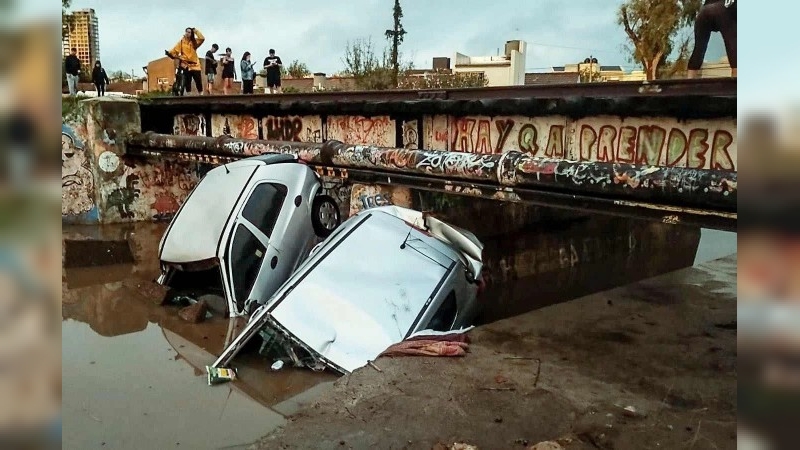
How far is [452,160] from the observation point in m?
8.62

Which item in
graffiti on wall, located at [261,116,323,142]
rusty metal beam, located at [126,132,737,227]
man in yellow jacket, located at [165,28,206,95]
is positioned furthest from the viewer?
man in yellow jacket, located at [165,28,206,95]

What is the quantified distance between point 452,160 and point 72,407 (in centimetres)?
539

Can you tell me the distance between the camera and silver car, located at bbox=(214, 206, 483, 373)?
7.74 metres

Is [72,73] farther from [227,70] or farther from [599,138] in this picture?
[599,138]

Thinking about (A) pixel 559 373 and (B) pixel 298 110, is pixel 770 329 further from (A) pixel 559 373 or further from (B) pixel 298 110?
(B) pixel 298 110

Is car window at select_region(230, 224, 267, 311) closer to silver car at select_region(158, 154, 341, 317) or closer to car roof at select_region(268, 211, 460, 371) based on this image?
silver car at select_region(158, 154, 341, 317)

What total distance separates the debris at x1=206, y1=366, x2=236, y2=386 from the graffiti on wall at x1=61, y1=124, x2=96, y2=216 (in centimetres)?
1078

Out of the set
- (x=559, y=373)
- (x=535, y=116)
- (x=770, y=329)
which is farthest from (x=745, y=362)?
(x=535, y=116)

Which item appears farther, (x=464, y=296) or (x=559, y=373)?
(x=464, y=296)

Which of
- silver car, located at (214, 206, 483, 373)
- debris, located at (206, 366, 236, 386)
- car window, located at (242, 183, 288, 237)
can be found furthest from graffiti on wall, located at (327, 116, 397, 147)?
debris, located at (206, 366, 236, 386)

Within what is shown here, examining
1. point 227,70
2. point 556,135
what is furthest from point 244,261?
point 227,70

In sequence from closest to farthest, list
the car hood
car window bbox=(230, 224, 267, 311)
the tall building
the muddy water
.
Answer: the tall building → the muddy water → car window bbox=(230, 224, 267, 311) → the car hood

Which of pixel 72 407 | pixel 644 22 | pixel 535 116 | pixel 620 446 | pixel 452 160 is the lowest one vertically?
pixel 72 407

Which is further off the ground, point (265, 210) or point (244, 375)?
point (265, 210)
